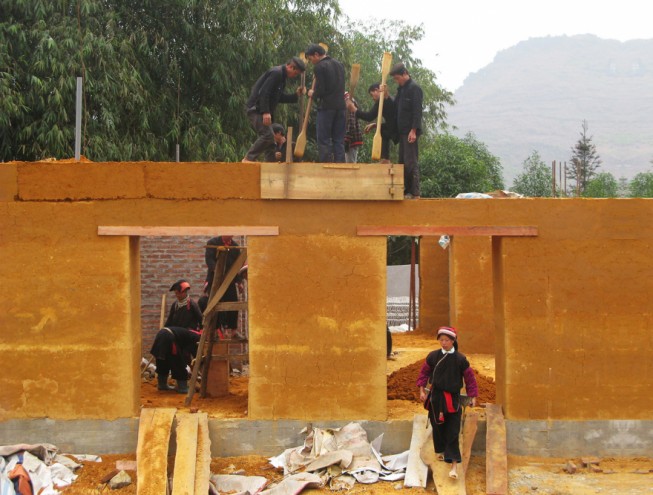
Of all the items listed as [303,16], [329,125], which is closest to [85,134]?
[303,16]

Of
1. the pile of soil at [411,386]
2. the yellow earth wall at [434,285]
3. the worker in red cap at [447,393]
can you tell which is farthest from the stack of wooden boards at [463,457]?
the yellow earth wall at [434,285]

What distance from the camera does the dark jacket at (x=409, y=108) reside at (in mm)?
11148

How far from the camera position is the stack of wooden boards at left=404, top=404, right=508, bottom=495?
9.52m

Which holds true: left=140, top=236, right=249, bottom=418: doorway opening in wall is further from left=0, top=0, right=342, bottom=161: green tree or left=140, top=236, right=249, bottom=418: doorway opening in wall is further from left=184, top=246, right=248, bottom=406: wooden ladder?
left=0, top=0, right=342, bottom=161: green tree

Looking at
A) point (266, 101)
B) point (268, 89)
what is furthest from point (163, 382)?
point (268, 89)

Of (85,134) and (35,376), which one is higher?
(85,134)

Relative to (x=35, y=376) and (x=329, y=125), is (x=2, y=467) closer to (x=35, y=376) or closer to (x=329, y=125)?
(x=35, y=376)

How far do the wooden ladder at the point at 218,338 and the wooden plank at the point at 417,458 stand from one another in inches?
102

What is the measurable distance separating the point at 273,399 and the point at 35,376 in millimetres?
2618

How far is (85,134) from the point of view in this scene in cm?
1817

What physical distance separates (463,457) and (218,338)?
375 cm

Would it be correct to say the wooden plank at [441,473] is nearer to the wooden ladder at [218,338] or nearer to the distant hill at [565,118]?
the wooden ladder at [218,338]

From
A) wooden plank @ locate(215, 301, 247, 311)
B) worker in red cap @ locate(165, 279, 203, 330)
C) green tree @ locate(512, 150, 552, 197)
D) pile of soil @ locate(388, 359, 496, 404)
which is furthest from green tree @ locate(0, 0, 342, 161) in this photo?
green tree @ locate(512, 150, 552, 197)

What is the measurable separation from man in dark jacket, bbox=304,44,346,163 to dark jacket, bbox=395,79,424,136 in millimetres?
760
